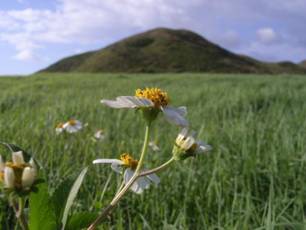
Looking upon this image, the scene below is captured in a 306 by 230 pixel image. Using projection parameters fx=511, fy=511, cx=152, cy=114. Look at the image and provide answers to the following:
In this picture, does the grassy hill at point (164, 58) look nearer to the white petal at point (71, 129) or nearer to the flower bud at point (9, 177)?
the white petal at point (71, 129)

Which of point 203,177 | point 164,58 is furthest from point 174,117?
point 164,58

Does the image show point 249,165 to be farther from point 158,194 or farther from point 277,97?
point 277,97

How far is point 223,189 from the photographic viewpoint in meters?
2.21

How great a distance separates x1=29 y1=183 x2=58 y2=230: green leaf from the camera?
Result: 908 millimetres

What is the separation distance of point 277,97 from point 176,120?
17.7 ft

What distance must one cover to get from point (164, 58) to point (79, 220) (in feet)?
239

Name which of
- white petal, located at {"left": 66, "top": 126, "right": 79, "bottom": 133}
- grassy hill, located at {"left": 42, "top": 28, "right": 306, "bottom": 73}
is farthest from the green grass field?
grassy hill, located at {"left": 42, "top": 28, "right": 306, "bottom": 73}

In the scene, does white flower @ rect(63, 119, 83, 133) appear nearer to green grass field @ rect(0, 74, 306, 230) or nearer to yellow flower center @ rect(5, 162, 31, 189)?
green grass field @ rect(0, 74, 306, 230)

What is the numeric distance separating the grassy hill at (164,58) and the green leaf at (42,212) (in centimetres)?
6402

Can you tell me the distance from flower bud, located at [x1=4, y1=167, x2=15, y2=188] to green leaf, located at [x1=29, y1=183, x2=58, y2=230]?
0.52 ft

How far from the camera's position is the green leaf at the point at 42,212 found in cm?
91

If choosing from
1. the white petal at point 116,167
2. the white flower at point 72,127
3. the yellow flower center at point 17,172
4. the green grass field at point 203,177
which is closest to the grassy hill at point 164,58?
the green grass field at point 203,177

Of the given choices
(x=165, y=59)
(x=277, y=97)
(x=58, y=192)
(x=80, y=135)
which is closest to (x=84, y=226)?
(x=58, y=192)

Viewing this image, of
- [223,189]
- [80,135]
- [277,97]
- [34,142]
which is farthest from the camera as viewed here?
[277,97]
